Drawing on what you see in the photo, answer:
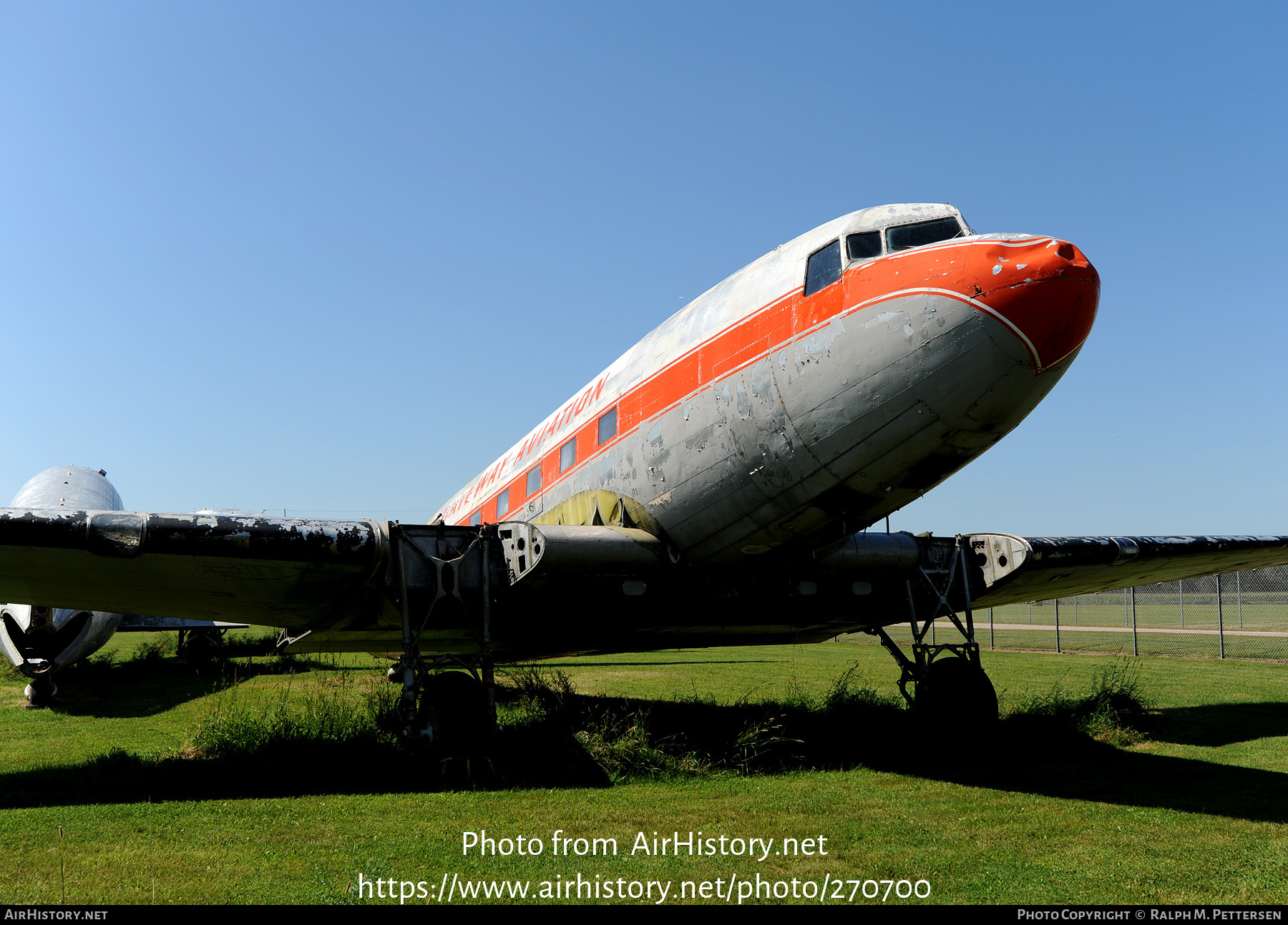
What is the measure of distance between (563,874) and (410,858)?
116 cm

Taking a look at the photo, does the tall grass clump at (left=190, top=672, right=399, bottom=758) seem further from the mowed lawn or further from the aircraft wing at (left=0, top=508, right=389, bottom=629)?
the aircraft wing at (left=0, top=508, right=389, bottom=629)

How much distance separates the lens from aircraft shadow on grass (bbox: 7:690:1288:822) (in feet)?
26.8

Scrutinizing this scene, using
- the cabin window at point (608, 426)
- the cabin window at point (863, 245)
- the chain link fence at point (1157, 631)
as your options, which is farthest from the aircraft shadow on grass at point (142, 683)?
the chain link fence at point (1157, 631)

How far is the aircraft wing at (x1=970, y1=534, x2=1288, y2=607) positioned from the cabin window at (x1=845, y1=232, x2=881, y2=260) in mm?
5023

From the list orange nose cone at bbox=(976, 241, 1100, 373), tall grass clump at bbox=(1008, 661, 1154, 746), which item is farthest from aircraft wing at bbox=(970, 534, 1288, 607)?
orange nose cone at bbox=(976, 241, 1100, 373)

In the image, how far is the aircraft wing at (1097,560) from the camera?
1103 cm

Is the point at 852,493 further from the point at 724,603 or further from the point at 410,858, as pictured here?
the point at 410,858

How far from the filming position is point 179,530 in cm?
801

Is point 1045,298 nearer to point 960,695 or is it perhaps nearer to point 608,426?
point 960,695

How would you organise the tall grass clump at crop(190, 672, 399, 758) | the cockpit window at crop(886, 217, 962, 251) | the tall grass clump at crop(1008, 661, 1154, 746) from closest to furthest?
1. the cockpit window at crop(886, 217, 962, 251)
2. the tall grass clump at crop(190, 672, 399, 758)
3. the tall grass clump at crop(1008, 661, 1154, 746)

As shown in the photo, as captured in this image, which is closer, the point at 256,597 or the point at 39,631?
the point at 256,597
